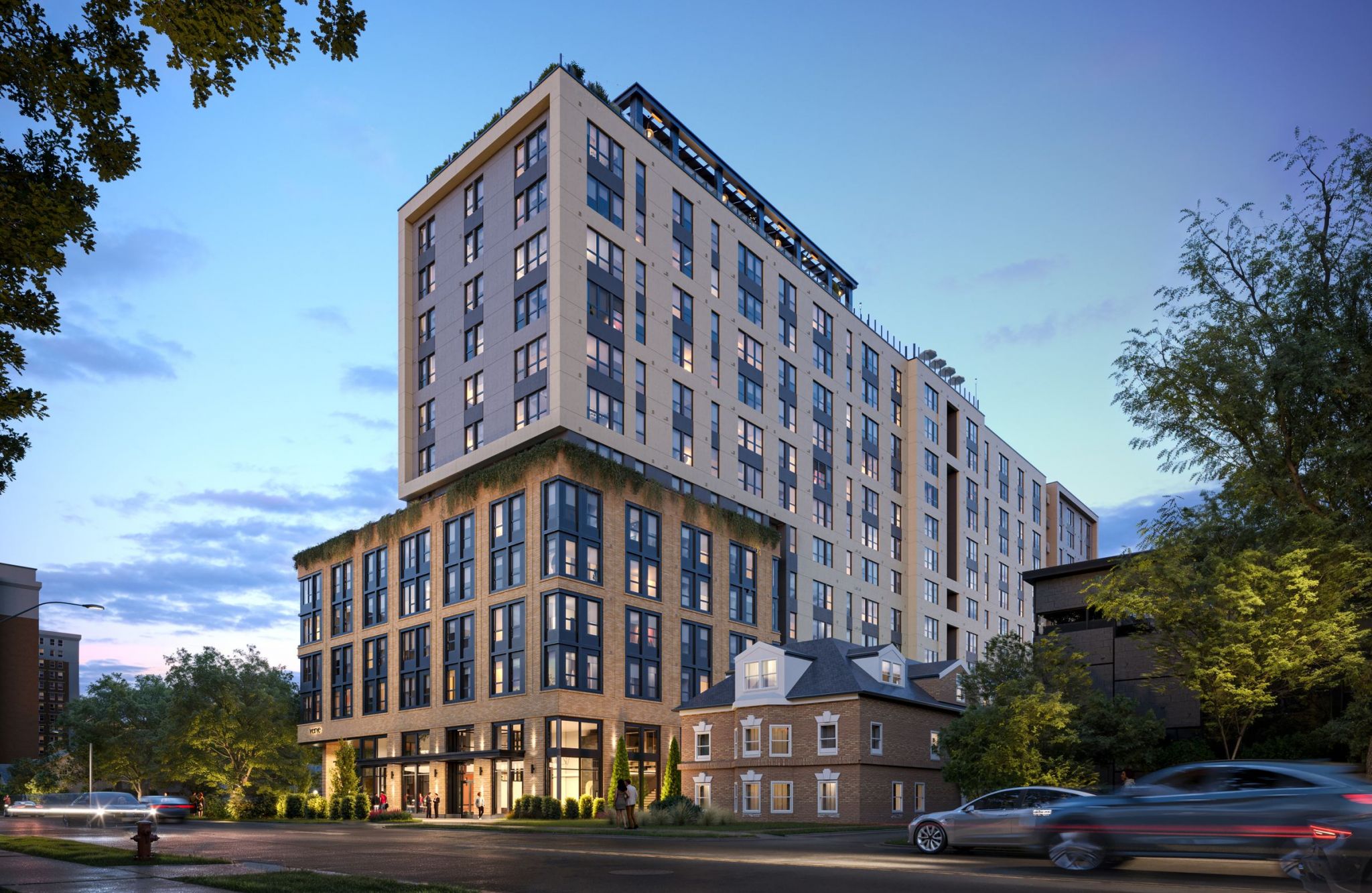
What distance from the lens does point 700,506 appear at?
236 feet

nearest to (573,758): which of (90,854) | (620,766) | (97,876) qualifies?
(620,766)

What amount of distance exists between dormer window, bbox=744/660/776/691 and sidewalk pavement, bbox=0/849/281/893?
32495mm

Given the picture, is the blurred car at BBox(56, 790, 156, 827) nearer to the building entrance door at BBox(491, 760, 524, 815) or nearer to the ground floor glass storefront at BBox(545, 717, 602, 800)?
the building entrance door at BBox(491, 760, 524, 815)

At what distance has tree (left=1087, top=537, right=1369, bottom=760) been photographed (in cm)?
3372

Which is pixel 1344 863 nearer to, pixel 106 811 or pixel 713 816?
pixel 713 816

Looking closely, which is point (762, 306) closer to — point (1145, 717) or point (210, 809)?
point (1145, 717)

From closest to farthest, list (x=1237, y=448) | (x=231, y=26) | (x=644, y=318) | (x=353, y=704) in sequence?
1. (x=231, y=26)
2. (x=1237, y=448)
3. (x=644, y=318)
4. (x=353, y=704)

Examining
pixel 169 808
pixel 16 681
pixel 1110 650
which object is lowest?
pixel 16 681

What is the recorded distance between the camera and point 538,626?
62.1 meters

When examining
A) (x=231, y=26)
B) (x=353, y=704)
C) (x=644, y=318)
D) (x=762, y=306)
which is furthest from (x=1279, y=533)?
(x=353, y=704)

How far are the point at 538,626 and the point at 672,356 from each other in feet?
70.2

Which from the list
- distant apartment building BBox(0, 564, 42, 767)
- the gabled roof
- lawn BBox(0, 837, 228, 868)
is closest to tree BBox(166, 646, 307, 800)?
the gabled roof

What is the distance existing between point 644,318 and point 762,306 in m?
15.0

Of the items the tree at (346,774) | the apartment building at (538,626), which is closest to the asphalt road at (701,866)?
the apartment building at (538,626)
